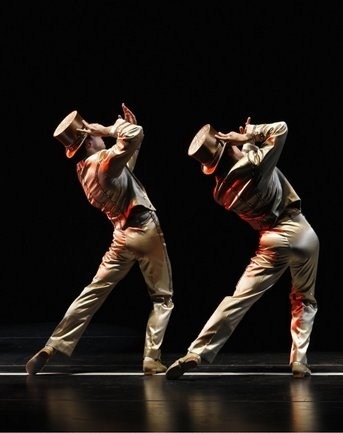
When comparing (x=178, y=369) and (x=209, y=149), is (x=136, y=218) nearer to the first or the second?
(x=209, y=149)

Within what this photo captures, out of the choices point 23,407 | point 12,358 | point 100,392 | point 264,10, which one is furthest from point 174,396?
point 264,10

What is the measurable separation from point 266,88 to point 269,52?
24 cm

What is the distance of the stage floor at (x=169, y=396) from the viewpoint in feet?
13.4

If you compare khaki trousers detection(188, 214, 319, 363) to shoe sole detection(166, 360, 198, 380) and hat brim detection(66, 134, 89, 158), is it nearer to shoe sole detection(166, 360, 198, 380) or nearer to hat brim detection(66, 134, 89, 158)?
shoe sole detection(166, 360, 198, 380)

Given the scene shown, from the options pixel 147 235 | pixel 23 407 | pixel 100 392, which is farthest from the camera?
pixel 147 235

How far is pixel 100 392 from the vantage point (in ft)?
15.7

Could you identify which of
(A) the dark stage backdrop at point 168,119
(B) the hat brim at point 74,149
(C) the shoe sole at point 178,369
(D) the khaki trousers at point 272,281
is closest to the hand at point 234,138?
(D) the khaki trousers at point 272,281

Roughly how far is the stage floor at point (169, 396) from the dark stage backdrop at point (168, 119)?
1.38 m

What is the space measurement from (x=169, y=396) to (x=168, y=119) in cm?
304

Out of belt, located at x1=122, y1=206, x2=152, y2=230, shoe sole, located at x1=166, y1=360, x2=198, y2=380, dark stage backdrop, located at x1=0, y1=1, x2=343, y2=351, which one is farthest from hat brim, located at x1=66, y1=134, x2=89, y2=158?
dark stage backdrop, located at x1=0, y1=1, x2=343, y2=351

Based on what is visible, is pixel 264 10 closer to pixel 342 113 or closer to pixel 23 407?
pixel 342 113

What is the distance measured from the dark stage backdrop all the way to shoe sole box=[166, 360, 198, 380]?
5.72ft

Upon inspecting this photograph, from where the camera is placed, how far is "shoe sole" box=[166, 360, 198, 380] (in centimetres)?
504

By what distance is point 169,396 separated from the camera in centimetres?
467
